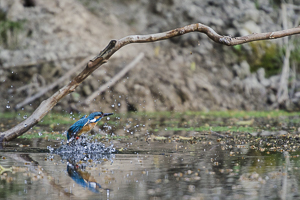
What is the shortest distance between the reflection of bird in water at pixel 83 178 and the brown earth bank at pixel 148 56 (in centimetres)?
790

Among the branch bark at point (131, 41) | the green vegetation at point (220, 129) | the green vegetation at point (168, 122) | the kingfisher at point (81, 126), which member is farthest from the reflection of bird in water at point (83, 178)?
the green vegetation at point (220, 129)

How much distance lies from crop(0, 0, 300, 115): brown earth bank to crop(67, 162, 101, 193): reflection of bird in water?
311 inches

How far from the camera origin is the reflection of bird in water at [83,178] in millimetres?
4766

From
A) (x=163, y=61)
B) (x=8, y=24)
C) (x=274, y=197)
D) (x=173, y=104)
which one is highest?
(x=8, y=24)

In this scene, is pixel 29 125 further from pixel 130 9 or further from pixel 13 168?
pixel 130 9

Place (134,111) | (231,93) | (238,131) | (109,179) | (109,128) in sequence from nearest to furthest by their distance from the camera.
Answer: (109,179), (238,131), (109,128), (134,111), (231,93)

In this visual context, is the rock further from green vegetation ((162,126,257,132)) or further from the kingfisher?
the kingfisher

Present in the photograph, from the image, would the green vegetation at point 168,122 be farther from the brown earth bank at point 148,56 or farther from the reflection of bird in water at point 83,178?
the reflection of bird in water at point 83,178

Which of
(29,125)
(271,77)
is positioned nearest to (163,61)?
(271,77)

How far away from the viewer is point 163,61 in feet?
51.2

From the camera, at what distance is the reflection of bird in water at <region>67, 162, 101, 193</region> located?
15.6 ft

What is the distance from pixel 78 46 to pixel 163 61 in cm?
263

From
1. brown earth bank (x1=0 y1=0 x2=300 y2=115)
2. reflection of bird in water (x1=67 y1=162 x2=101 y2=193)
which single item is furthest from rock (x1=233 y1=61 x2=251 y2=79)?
reflection of bird in water (x1=67 y1=162 x2=101 y2=193)

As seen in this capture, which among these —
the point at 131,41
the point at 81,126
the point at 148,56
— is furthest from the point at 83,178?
the point at 148,56
